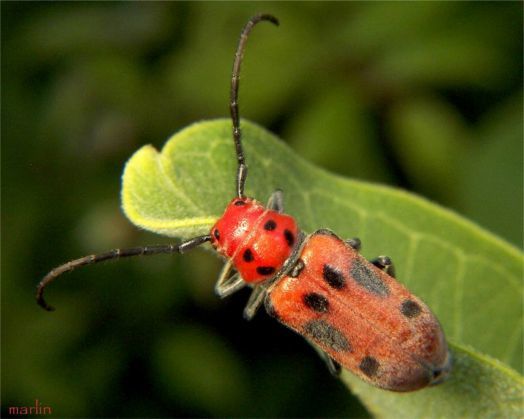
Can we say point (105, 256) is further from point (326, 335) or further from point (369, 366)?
point (369, 366)

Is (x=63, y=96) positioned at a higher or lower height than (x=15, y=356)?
higher

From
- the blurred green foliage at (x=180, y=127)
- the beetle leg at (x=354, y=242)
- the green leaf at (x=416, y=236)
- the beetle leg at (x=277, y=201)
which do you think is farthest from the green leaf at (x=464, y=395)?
the blurred green foliage at (x=180, y=127)

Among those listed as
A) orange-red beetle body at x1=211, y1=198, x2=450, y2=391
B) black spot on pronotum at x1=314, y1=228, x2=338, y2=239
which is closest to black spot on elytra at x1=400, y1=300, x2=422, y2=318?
orange-red beetle body at x1=211, y1=198, x2=450, y2=391

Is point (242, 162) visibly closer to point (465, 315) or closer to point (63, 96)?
point (465, 315)

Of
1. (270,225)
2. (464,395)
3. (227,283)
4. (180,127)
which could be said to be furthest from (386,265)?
(180,127)

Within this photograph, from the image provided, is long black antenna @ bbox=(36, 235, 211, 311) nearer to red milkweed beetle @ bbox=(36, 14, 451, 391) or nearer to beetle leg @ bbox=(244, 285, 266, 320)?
red milkweed beetle @ bbox=(36, 14, 451, 391)

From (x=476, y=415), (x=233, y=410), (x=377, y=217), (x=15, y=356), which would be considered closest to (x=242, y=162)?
(x=377, y=217)

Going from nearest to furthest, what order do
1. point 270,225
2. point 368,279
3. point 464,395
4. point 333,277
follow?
point 464,395 → point 368,279 → point 333,277 → point 270,225
